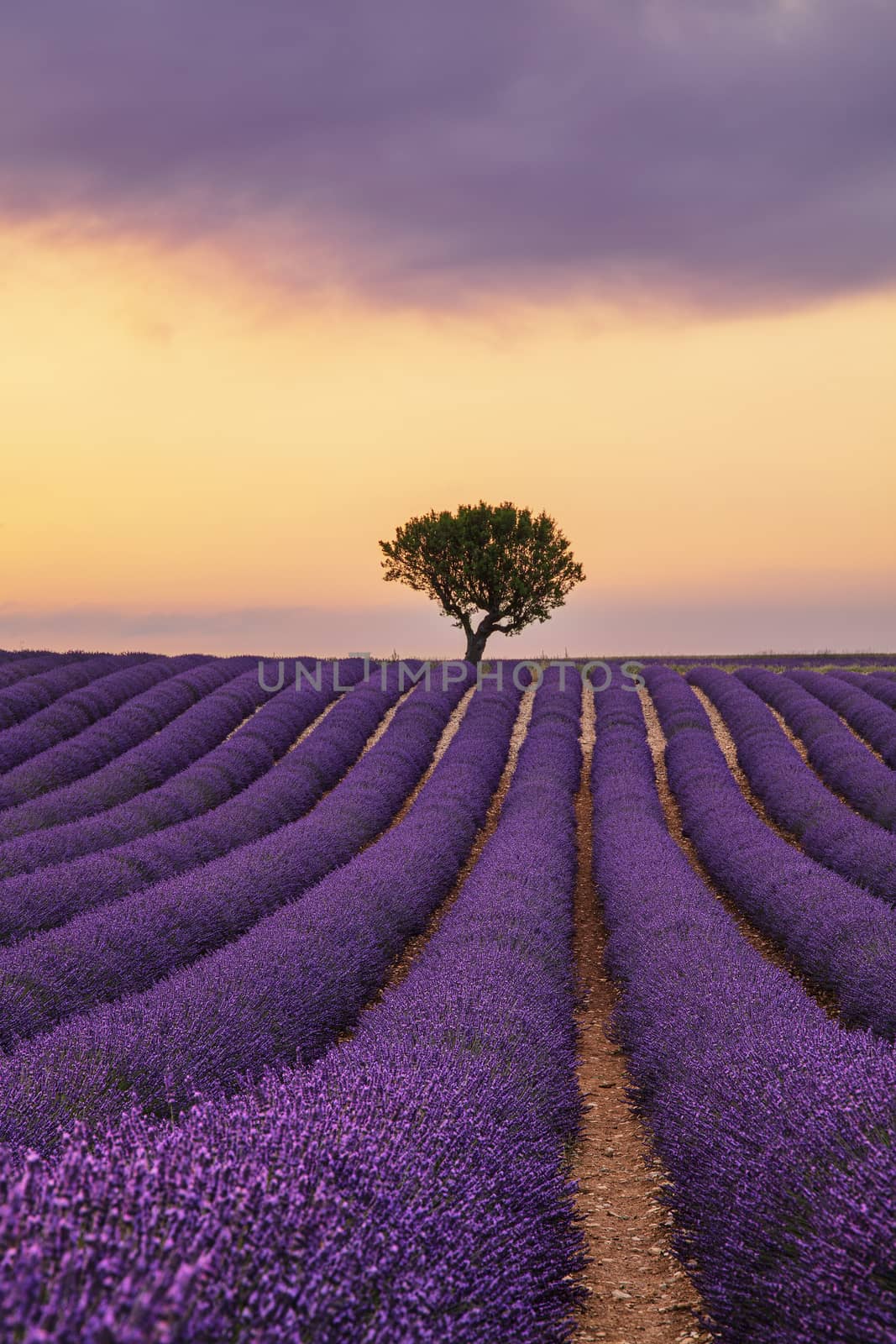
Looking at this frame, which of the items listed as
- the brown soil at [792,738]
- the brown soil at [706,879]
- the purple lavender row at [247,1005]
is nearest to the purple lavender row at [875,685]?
the brown soil at [792,738]

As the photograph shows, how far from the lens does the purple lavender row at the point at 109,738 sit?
43.5 feet

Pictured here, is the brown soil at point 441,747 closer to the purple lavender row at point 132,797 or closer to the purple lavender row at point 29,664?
the purple lavender row at point 132,797

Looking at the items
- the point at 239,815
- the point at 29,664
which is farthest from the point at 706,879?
the point at 29,664

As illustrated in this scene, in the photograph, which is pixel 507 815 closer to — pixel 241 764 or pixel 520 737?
pixel 241 764

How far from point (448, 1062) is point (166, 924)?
12.1 ft

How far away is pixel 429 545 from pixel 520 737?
13.6m

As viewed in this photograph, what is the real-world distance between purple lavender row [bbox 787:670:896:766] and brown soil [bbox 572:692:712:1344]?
11.3 metres

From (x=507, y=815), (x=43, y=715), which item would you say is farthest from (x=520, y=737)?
(x=43, y=715)

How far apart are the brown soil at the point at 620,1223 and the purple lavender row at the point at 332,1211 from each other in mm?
271

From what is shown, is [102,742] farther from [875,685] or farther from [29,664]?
[875,685]

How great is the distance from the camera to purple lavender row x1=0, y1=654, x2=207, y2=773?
1548 cm

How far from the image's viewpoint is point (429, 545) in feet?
99.0

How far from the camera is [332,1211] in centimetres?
206

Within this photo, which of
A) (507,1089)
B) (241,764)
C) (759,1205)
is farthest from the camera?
(241,764)
